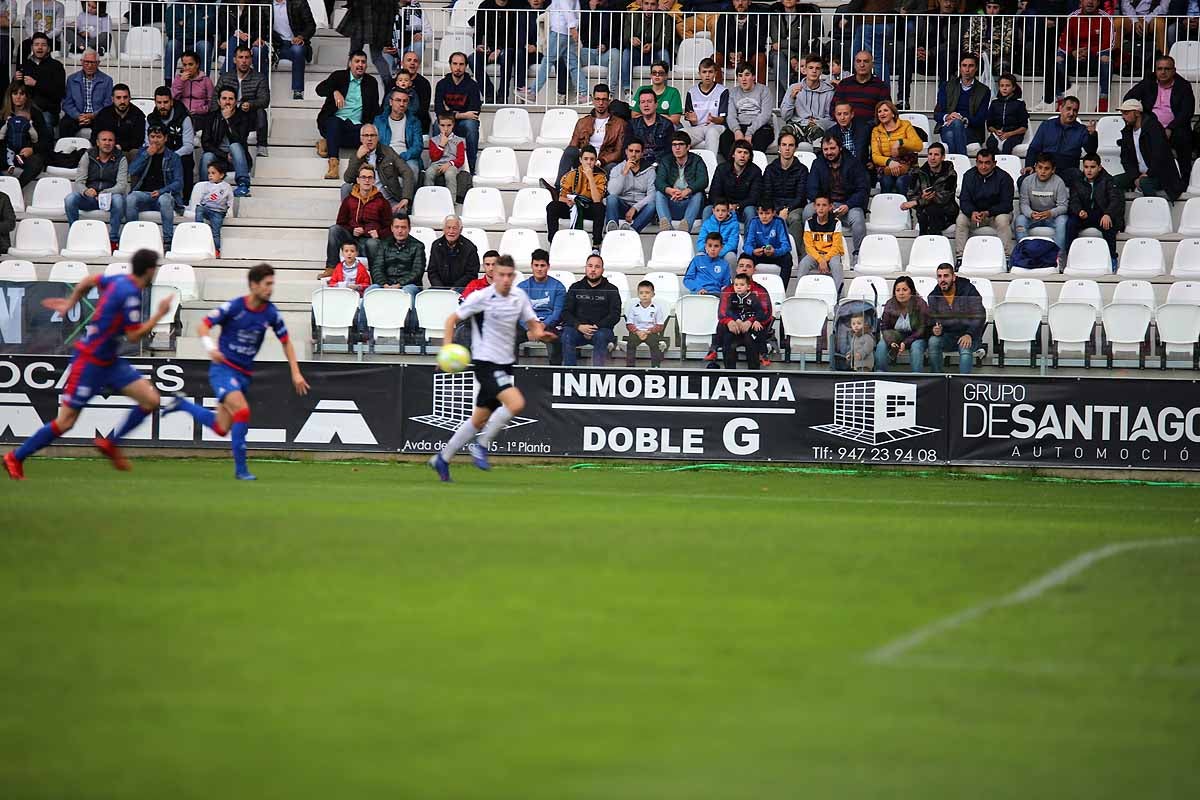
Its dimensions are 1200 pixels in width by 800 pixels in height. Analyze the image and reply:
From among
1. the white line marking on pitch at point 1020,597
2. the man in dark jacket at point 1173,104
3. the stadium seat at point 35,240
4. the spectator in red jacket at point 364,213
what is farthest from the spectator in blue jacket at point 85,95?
the white line marking on pitch at point 1020,597

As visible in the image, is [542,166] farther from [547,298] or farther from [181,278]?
[181,278]

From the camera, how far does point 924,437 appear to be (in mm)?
19453

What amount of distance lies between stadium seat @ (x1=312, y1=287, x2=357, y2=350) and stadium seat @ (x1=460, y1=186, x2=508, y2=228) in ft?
13.1

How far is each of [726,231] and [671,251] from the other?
3.17 ft

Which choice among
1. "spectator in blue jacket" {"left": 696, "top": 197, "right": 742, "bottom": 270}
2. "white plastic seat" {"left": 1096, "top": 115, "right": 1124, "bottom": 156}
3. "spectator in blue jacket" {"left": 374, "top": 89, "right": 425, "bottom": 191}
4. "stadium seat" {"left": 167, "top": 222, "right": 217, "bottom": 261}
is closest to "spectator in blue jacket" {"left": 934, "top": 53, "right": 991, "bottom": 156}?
"white plastic seat" {"left": 1096, "top": 115, "right": 1124, "bottom": 156}

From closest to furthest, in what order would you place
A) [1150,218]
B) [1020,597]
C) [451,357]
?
[1020,597]
[451,357]
[1150,218]

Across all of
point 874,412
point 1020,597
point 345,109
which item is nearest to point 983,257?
point 874,412

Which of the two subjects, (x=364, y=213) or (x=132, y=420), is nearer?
(x=132, y=420)

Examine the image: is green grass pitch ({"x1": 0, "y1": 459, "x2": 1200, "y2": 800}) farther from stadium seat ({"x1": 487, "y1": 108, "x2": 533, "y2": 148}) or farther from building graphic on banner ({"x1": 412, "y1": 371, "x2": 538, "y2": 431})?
stadium seat ({"x1": 487, "y1": 108, "x2": 533, "y2": 148})

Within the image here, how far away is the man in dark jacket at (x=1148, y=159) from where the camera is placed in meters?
23.2

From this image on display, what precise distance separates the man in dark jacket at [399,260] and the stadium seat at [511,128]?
454cm

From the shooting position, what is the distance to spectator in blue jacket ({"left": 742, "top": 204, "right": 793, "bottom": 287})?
21375mm

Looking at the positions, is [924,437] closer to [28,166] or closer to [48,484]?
[48,484]

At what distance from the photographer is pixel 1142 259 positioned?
72.4 ft
